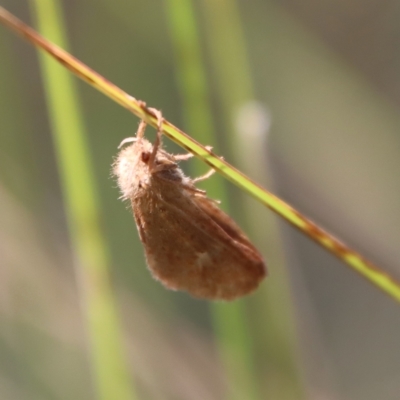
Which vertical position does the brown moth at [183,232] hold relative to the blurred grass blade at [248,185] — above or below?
above

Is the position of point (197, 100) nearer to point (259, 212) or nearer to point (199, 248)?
point (199, 248)

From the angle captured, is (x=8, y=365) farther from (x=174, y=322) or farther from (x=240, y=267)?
(x=240, y=267)

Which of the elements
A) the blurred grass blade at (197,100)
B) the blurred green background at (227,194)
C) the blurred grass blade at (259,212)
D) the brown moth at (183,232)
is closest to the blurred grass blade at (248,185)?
the brown moth at (183,232)

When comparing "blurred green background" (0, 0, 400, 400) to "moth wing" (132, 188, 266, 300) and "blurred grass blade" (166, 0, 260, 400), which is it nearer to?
"blurred grass blade" (166, 0, 260, 400)

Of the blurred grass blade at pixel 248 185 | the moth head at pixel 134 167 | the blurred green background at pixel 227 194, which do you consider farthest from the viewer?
the blurred green background at pixel 227 194

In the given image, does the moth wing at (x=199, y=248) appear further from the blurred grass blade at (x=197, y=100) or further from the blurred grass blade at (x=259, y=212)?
the blurred grass blade at (x=259, y=212)

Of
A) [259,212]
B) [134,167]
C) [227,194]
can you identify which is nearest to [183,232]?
[134,167]
